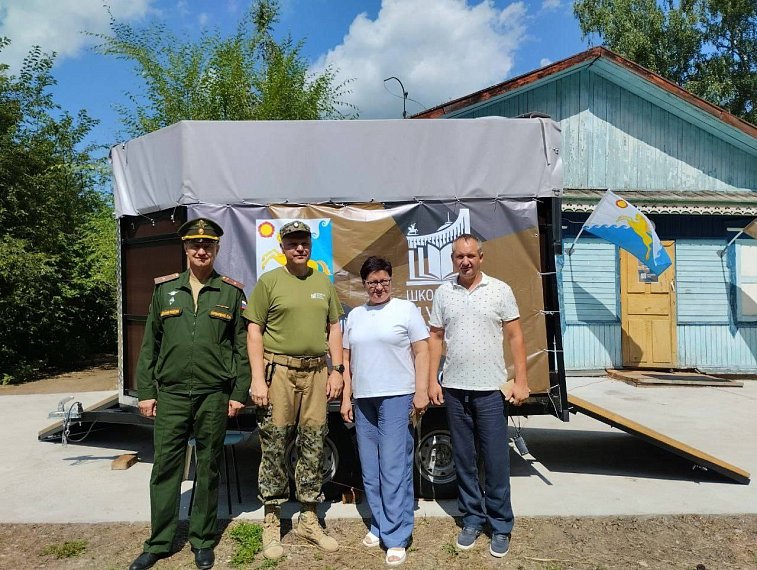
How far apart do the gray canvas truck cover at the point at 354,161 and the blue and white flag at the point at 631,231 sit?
4754 millimetres

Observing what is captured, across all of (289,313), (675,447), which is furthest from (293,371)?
(675,447)

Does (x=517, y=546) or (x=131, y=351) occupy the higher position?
(x=131, y=351)

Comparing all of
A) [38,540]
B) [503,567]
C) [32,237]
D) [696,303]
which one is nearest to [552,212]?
[503,567]

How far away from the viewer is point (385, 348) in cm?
343

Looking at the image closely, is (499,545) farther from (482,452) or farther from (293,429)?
(293,429)

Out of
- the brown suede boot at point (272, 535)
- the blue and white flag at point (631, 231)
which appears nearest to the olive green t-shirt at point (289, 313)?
the brown suede boot at point (272, 535)

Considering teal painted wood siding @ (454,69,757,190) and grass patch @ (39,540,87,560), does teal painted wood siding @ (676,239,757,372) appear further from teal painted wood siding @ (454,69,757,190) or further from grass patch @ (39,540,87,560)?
grass patch @ (39,540,87,560)

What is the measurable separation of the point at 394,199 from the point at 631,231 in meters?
5.69

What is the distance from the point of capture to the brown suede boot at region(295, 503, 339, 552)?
3.57 metres

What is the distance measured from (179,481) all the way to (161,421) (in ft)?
1.28

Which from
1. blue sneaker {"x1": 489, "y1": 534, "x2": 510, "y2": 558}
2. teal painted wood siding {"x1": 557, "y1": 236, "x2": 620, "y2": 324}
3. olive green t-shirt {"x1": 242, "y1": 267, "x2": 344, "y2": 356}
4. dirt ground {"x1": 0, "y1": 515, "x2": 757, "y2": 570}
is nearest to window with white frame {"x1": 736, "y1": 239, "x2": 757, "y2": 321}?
teal painted wood siding {"x1": 557, "y1": 236, "x2": 620, "y2": 324}

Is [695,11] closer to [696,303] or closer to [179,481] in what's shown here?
[696,303]

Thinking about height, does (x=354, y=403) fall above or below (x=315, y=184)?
below

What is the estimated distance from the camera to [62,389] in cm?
1056
